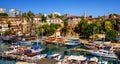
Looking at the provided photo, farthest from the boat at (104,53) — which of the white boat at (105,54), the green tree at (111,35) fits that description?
the green tree at (111,35)

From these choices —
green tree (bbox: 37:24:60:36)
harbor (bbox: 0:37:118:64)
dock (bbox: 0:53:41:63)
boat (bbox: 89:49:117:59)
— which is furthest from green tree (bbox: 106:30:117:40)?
dock (bbox: 0:53:41:63)

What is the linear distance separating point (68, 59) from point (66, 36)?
2305cm

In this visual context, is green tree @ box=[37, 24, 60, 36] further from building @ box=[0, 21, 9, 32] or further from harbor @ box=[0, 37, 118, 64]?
building @ box=[0, 21, 9, 32]

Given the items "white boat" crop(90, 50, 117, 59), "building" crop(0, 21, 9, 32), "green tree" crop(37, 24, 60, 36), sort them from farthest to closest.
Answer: "building" crop(0, 21, 9, 32) → "green tree" crop(37, 24, 60, 36) → "white boat" crop(90, 50, 117, 59)

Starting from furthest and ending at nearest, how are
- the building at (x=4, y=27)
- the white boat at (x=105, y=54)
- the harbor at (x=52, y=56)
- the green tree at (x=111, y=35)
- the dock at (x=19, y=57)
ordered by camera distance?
the building at (x=4, y=27) < the green tree at (x=111, y=35) < the white boat at (x=105, y=54) < the dock at (x=19, y=57) < the harbor at (x=52, y=56)

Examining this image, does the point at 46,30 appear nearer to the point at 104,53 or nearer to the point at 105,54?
the point at 104,53

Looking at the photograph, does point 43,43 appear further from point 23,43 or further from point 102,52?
point 102,52

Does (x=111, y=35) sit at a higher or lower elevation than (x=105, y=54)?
higher

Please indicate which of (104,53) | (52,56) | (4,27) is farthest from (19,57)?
(4,27)

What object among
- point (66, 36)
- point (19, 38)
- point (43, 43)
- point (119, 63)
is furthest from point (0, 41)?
point (119, 63)

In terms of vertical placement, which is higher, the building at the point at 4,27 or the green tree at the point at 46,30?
the building at the point at 4,27

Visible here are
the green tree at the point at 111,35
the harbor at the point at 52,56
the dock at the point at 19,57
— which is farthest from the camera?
the green tree at the point at 111,35

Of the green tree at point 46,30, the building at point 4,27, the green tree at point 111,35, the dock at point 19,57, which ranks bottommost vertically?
the dock at point 19,57

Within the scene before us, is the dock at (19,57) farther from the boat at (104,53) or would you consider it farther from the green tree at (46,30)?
the green tree at (46,30)
